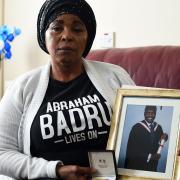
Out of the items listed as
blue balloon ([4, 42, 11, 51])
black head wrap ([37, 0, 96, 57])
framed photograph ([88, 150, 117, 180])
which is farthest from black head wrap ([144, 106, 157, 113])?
blue balloon ([4, 42, 11, 51])

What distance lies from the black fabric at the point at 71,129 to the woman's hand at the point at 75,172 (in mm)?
101

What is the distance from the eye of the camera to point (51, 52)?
1.24 meters

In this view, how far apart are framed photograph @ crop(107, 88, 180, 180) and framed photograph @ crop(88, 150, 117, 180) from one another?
26mm

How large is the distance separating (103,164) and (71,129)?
205 millimetres

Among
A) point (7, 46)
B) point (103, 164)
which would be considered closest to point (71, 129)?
point (103, 164)

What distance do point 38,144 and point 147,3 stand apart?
3.57 feet

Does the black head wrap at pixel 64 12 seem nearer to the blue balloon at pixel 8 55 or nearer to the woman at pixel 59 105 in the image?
the woman at pixel 59 105

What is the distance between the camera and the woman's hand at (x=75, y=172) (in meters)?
0.98

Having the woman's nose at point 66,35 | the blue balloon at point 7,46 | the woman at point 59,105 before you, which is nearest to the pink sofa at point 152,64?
the woman at point 59,105

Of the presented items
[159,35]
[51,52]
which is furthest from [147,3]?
[51,52]

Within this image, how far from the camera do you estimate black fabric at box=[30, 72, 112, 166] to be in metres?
1.12

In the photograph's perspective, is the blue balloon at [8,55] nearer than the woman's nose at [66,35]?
No

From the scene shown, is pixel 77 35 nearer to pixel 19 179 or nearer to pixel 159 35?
pixel 19 179

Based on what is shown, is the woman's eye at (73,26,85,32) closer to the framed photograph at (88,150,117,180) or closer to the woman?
the woman
